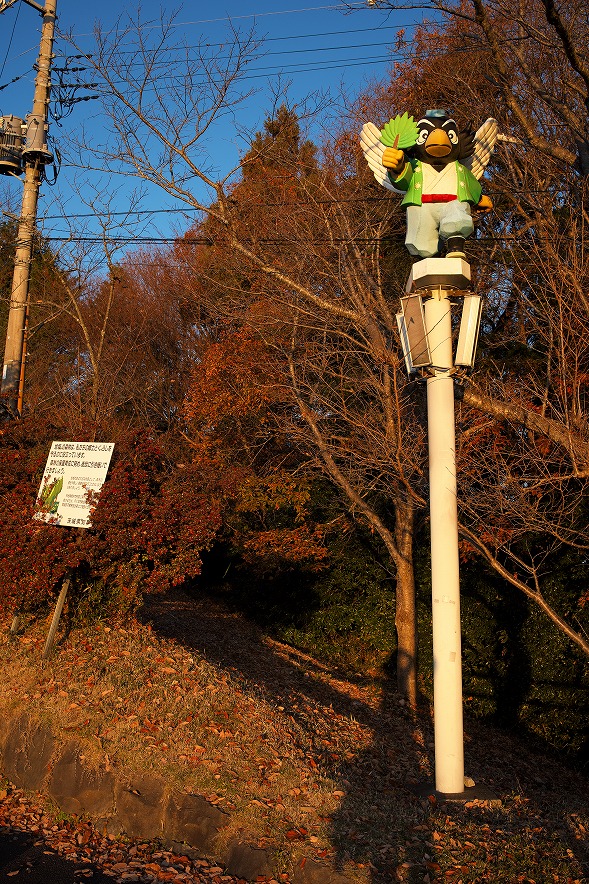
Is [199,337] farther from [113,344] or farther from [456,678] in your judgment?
[456,678]

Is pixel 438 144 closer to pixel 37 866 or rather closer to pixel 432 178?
pixel 432 178

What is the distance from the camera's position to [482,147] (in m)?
6.83

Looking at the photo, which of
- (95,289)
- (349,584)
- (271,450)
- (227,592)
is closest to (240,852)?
(349,584)

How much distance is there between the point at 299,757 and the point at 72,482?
11.8ft

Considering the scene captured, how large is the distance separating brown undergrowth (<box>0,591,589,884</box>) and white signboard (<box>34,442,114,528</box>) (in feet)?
4.89

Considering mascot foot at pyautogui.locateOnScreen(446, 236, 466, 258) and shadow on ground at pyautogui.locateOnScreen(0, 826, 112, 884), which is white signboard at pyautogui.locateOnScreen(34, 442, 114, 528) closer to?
shadow on ground at pyautogui.locateOnScreen(0, 826, 112, 884)

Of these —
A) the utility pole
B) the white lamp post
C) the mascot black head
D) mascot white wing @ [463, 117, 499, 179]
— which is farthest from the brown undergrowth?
mascot white wing @ [463, 117, 499, 179]

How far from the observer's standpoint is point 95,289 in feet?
80.1

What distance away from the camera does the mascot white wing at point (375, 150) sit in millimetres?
6711

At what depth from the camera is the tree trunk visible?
10836mm

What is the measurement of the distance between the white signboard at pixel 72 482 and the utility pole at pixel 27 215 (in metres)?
2.78

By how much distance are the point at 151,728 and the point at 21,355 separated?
245 inches

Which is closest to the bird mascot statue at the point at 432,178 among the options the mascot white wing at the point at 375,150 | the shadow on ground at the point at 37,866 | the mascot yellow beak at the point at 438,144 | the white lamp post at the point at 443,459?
the mascot yellow beak at the point at 438,144

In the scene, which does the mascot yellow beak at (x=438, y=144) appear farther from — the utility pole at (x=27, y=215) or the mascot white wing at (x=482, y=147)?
the utility pole at (x=27, y=215)
